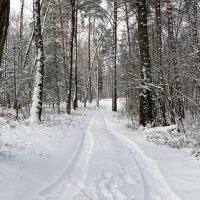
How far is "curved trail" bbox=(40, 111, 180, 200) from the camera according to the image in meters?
5.87

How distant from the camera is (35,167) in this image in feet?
24.6

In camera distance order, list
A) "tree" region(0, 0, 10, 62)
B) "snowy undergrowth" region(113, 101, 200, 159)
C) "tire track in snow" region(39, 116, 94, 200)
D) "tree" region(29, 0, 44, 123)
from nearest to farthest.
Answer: "tire track in snow" region(39, 116, 94, 200) → "tree" region(0, 0, 10, 62) → "snowy undergrowth" region(113, 101, 200, 159) → "tree" region(29, 0, 44, 123)

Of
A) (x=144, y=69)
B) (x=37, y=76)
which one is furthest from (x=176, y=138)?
(x=37, y=76)

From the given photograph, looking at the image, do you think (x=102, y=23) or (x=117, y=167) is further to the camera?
(x=102, y=23)

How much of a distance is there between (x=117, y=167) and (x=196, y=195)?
2723 millimetres

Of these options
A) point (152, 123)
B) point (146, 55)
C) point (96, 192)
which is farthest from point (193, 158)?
point (146, 55)

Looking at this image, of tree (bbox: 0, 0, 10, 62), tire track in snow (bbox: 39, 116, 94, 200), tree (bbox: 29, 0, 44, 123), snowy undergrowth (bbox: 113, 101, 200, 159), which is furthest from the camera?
tree (bbox: 29, 0, 44, 123)

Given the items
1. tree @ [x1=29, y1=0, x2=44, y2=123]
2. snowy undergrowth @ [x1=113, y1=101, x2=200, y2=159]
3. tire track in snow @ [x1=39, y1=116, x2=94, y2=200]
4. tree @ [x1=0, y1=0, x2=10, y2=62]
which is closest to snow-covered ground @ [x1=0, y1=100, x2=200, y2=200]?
tire track in snow @ [x1=39, y1=116, x2=94, y2=200]

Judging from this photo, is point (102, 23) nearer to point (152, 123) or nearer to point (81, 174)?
point (152, 123)

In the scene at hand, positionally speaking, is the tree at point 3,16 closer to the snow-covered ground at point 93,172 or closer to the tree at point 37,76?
the snow-covered ground at point 93,172

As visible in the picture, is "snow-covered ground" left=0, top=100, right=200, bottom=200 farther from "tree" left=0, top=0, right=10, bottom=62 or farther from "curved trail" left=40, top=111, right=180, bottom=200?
"tree" left=0, top=0, right=10, bottom=62

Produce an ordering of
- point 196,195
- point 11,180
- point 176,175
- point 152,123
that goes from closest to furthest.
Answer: point 196,195 < point 11,180 < point 176,175 < point 152,123

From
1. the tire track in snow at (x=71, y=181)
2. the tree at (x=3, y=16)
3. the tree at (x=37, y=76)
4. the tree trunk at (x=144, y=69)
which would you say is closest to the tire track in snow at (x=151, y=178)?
the tire track in snow at (x=71, y=181)

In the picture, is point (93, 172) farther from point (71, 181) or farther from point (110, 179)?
point (71, 181)
